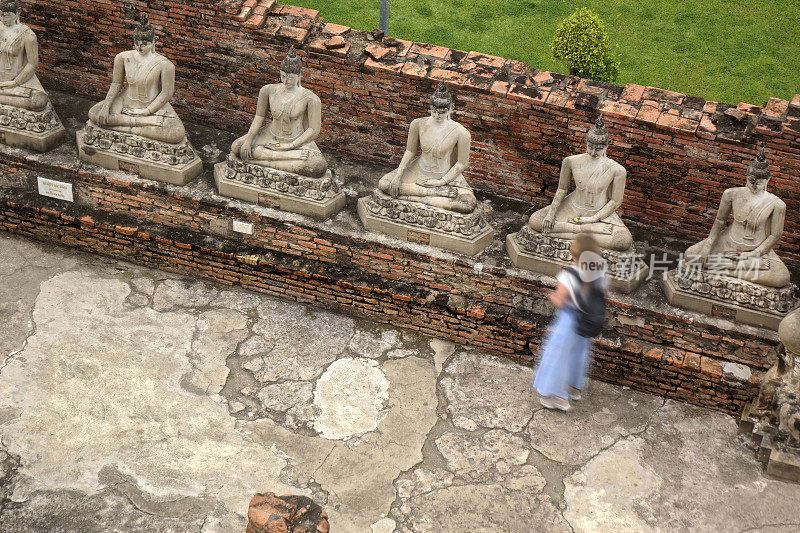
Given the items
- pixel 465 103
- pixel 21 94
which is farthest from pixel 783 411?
pixel 21 94

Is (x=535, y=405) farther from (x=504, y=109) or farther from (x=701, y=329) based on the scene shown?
(x=504, y=109)

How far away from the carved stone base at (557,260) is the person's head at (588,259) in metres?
0.84

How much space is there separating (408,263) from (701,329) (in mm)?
2505

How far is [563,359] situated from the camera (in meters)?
8.65

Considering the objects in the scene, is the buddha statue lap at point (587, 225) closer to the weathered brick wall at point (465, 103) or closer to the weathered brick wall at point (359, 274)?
the weathered brick wall at point (359, 274)

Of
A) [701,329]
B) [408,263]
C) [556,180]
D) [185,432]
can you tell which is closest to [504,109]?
[556,180]

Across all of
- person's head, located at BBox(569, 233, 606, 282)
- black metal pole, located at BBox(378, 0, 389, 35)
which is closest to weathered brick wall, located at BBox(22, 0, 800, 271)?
black metal pole, located at BBox(378, 0, 389, 35)

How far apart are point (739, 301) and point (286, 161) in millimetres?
4011

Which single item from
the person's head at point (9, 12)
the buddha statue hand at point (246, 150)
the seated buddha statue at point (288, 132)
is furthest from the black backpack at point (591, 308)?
the person's head at point (9, 12)

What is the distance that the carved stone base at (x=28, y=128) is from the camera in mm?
10148

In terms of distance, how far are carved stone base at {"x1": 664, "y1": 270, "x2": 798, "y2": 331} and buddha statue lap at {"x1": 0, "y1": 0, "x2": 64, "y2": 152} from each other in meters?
5.86

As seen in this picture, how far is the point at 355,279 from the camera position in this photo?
9.55 metres

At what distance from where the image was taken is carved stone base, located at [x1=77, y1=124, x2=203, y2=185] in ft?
32.5

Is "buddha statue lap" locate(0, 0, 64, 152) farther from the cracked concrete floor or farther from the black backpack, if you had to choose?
the black backpack
